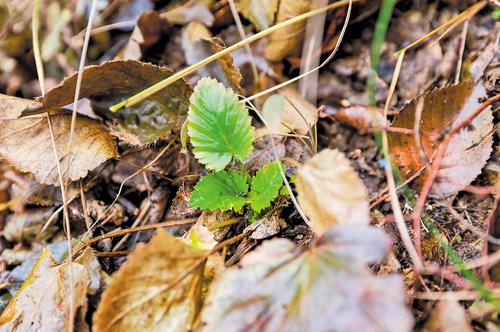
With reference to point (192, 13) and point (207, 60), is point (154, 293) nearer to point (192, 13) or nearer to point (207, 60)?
point (207, 60)

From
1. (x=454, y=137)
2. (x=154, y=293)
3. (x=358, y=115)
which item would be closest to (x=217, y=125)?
(x=154, y=293)

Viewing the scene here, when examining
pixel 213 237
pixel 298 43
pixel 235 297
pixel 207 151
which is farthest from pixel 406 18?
pixel 235 297

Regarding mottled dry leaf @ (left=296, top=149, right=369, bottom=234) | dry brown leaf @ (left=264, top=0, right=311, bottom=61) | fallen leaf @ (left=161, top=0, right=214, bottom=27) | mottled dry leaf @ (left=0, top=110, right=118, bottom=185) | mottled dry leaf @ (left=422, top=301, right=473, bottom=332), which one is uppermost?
fallen leaf @ (left=161, top=0, right=214, bottom=27)

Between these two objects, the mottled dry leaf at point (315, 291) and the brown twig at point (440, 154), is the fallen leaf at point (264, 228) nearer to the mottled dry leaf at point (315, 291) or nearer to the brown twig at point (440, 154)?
the mottled dry leaf at point (315, 291)

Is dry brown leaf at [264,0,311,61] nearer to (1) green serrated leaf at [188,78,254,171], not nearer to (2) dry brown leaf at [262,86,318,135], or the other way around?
(2) dry brown leaf at [262,86,318,135]

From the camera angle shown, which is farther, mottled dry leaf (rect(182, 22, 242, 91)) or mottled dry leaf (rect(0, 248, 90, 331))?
mottled dry leaf (rect(182, 22, 242, 91))

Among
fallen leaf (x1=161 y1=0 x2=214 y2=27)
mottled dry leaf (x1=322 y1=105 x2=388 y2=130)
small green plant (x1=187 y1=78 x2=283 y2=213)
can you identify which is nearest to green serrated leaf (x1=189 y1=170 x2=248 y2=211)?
small green plant (x1=187 y1=78 x2=283 y2=213)

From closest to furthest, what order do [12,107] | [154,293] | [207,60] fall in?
[154,293] → [207,60] → [12,107]
